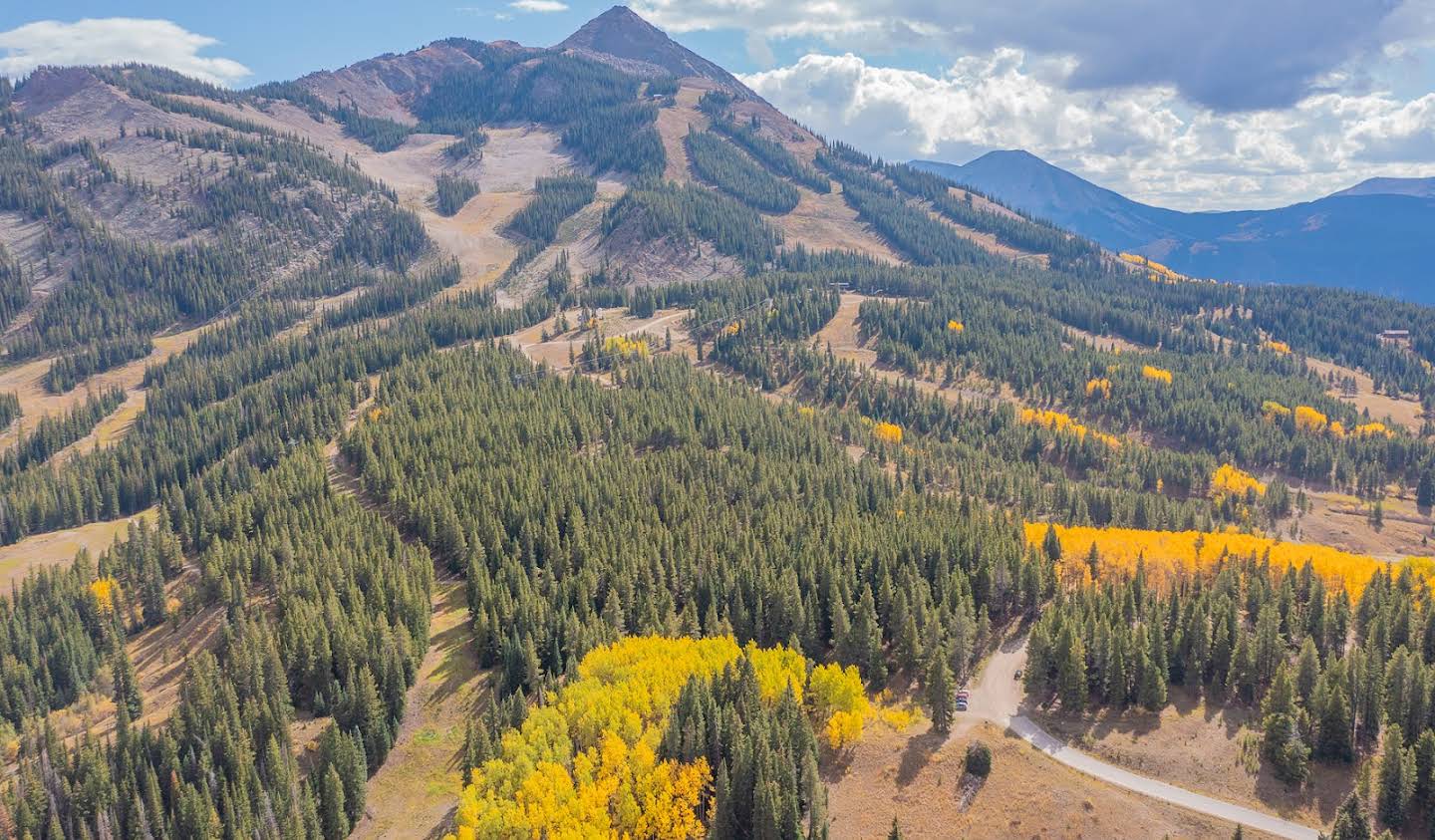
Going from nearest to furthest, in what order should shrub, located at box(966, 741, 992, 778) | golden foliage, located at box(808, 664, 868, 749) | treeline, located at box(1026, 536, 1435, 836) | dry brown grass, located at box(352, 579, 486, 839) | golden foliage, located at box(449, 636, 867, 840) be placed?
golden foliage, located at box(449, 636, 867, 840)
treeline, located at box(1026, 536, 1435, 836)
shrub, located at box(966, 741, 992, 778)
golden foliage, located at box(808, 664, 868, 749)
dry brown grass, located at box(352, 579, 486, 839)

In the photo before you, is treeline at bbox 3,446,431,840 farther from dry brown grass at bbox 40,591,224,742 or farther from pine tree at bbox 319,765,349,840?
dry brown grass at bbox 40,591,224,742

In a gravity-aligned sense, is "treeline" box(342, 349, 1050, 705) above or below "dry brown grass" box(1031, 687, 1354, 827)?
above

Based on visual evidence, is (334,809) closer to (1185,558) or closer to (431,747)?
(431,747)

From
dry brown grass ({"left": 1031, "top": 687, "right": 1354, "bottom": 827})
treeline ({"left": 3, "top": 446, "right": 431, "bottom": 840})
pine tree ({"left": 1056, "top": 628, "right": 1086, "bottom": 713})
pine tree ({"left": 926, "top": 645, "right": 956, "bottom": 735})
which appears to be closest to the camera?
dry brown grass ({"left": 1031, "top": 687, "right": 1354, "bottom": 827})

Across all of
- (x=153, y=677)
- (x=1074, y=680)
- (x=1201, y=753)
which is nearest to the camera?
(x=1201, y=753)

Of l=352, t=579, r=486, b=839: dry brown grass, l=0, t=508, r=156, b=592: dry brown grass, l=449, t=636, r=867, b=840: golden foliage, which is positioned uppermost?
l=449, t=636, r=867, b=840: golden foliage

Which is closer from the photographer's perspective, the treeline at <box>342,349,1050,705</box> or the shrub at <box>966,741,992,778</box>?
the shrub at <box>966,741,992,778</box>

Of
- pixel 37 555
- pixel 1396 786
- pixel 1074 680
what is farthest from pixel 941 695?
pixel 37 555

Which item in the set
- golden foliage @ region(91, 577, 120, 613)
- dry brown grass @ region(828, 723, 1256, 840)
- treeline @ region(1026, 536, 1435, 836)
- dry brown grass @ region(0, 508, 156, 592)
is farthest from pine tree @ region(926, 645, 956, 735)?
dry brown grass @ region(0, 508, 156, 592)
